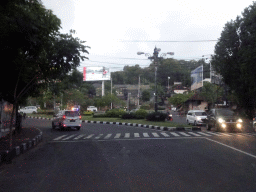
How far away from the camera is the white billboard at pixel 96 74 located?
63.6m

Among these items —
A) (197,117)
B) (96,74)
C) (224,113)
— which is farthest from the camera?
(96,74)

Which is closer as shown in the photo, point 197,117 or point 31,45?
point 31,45

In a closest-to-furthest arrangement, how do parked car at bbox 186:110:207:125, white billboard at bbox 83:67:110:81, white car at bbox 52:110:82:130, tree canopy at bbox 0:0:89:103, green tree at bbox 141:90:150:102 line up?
tree canopy at bbox 0:0:89:103 < white car at bbox 52:110:82:130 < parked car at bbox 186:110:207:125 < white billboard at bbox 83:67:110:81 < green tree at bbox 141:90:150:102

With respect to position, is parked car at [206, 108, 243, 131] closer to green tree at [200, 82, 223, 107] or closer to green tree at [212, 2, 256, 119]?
green tree at [212, 2, 256, 119]

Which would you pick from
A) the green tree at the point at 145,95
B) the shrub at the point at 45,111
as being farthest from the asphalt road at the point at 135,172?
the green tree at the point at 145,95

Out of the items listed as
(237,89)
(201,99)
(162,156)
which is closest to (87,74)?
(201,99)

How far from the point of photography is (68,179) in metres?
6.76

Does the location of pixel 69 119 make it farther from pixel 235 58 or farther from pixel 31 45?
pixel 235 58

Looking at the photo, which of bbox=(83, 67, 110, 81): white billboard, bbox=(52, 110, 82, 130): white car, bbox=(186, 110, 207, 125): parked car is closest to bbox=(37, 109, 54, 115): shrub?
bbox=(83, 67, 110, 81): white billboard

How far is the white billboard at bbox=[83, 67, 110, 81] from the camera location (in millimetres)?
63562

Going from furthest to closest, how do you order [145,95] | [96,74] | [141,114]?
[145,95], [96,74], [141,114]

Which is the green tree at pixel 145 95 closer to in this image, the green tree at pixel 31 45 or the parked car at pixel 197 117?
the parked car at pixel 197 117

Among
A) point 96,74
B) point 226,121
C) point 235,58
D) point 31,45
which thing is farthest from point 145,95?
point 31,45

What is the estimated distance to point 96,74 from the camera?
64.1 meters
